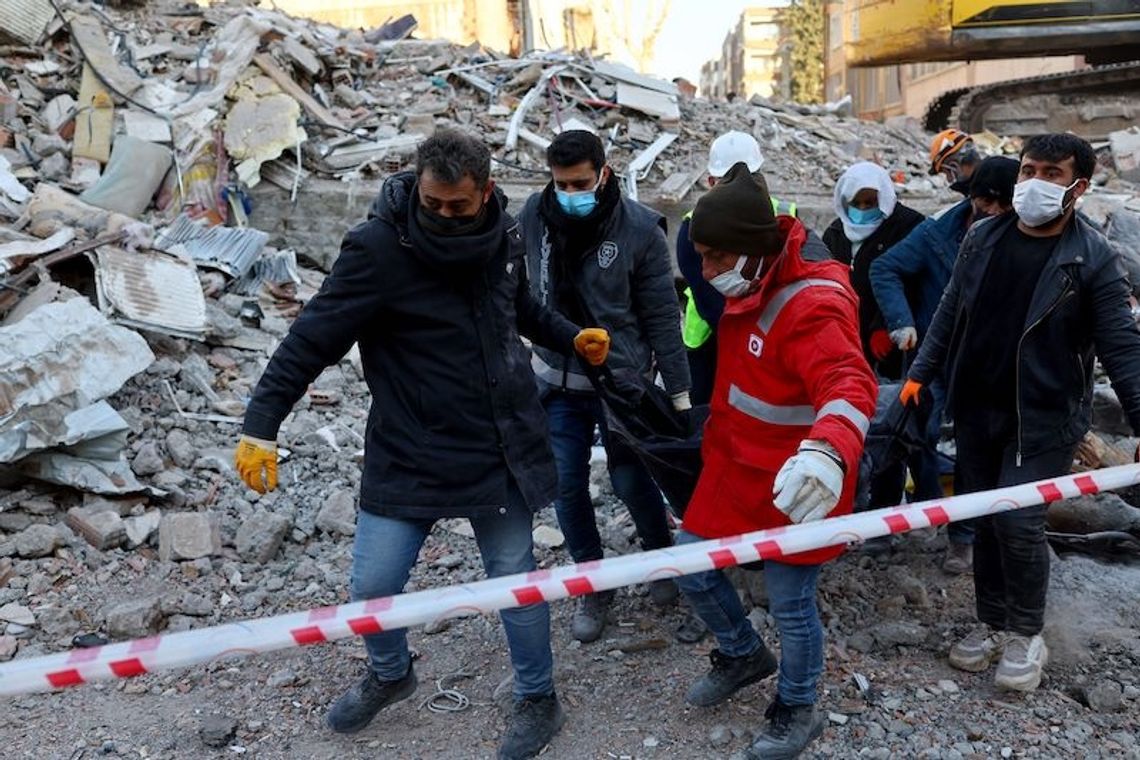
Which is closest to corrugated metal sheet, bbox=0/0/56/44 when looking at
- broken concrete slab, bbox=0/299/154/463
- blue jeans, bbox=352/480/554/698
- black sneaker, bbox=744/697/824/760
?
broken concrete slab, bbox=0/299/154/463

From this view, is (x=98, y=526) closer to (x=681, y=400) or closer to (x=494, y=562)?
(x=494, y=562)

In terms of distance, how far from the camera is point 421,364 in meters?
3.07

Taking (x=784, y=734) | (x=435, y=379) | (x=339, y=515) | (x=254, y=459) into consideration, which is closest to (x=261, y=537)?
(x=339, y=515)

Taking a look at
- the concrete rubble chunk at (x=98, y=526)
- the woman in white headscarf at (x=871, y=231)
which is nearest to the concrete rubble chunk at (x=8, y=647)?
the concrete rubble chunk at (x=98, y=526)

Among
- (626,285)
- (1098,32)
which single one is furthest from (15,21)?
(1098,32)

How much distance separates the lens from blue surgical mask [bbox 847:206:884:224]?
→ 489 centimetres

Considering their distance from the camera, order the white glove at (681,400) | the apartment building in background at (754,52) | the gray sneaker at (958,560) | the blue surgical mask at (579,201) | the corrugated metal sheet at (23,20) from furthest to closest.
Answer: the apartment building in background at (754,52) < the corrugated metal sheet at (23,20) < the gray sneaker at (958,560) < the white glove at (681,400) < the blue surgical mask at (579,201)

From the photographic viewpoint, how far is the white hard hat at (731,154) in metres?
5.20

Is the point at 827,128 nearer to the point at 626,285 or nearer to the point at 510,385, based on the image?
the point at 626,285

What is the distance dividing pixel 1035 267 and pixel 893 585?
1.52 meters

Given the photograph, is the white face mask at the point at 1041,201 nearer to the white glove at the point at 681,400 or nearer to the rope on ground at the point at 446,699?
the white glove at the point at 681,400

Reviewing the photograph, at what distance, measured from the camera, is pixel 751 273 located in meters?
2.95

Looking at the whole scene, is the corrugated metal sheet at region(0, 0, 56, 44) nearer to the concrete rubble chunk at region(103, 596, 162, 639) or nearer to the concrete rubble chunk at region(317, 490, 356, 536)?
the concrete rubble chunk at region(317, 490, 356, 536)

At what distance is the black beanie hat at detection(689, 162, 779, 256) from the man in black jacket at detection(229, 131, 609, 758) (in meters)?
0.59
